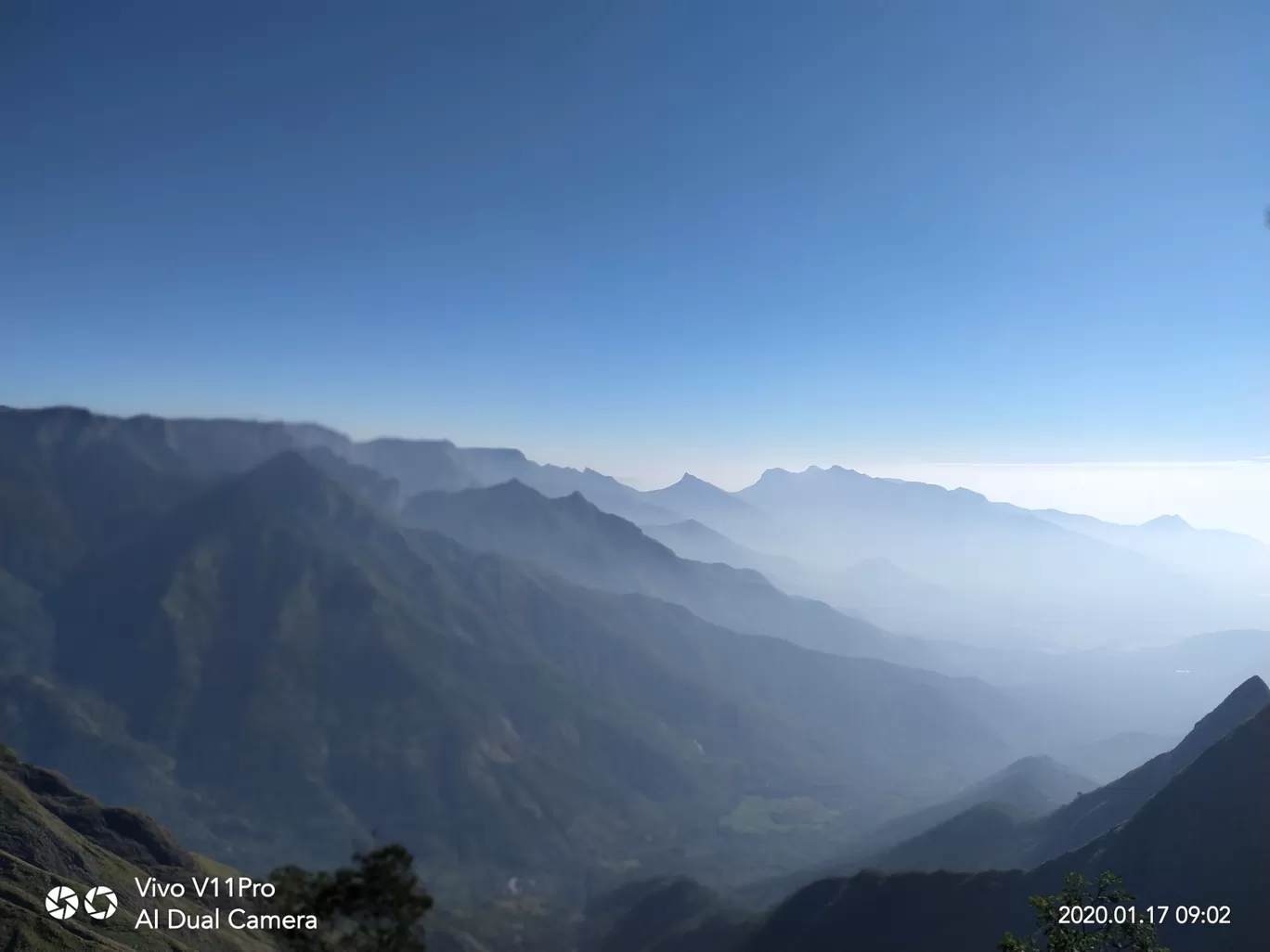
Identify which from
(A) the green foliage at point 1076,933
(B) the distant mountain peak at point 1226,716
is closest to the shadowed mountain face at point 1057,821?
(B) the distant mountain peak at point 1226,716

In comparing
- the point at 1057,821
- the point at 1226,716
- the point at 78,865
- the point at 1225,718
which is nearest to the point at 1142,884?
the point at 1057,821

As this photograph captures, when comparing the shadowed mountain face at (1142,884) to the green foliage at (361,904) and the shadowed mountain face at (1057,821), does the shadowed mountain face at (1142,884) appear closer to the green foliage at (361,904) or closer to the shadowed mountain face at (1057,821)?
the shadowed mountain face at (1057,821)

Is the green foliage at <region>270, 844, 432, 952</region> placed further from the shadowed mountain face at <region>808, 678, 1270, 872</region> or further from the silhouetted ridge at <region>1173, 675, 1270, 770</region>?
the silhouetted ridge at <region>1173, 675, 1270, 770</region>

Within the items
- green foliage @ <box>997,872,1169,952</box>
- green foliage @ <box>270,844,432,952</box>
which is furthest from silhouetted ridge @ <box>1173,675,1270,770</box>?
green foliage @ <box>270,844,432,952</box>

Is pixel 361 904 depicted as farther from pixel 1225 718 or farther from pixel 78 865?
pixel 1225 718

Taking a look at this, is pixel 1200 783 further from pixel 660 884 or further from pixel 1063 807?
pixel 660 884

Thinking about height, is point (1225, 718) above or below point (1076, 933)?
below
